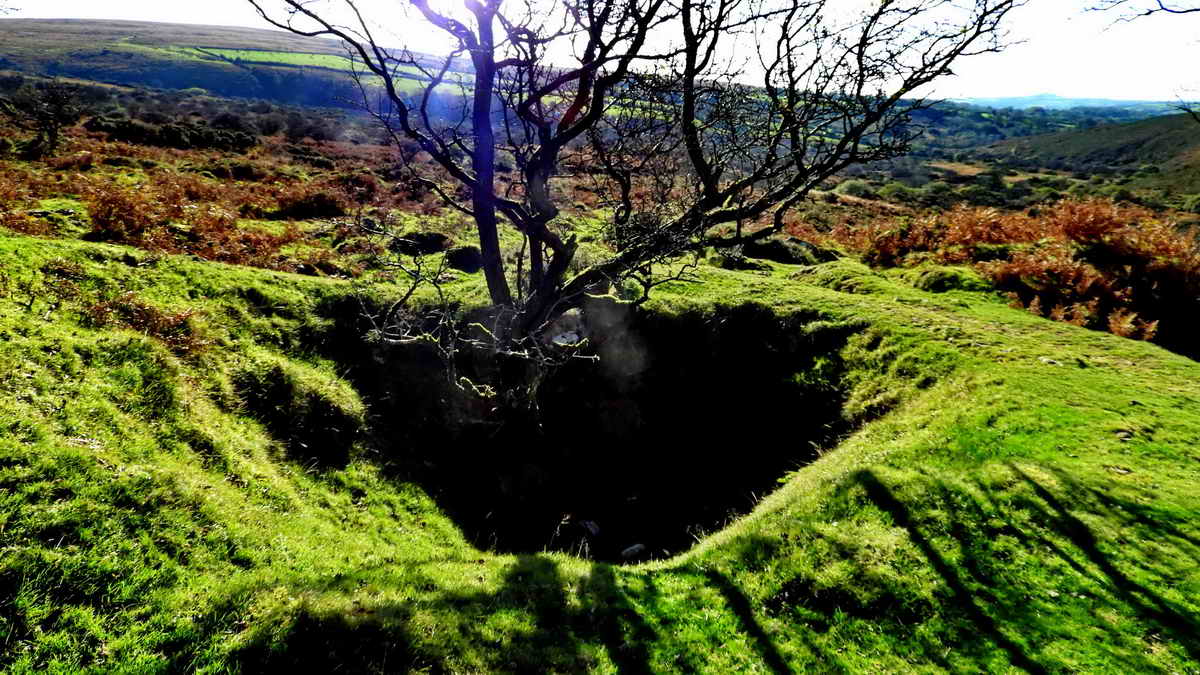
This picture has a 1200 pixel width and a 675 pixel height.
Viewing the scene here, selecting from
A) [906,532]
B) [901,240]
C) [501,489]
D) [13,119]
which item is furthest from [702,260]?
[13,119]

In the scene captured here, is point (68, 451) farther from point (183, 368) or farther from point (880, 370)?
point (880, 370)

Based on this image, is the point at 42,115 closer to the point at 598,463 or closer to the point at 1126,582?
the point at 598,463

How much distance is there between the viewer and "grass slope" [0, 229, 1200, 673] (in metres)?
5.08

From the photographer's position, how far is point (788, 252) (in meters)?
21.2

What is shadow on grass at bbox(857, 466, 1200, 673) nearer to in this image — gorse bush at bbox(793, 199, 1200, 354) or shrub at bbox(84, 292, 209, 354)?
gorse bush at bbox(793, 199, 1200, 354)

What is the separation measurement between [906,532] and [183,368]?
11.6 m

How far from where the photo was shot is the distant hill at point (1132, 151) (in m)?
62.9

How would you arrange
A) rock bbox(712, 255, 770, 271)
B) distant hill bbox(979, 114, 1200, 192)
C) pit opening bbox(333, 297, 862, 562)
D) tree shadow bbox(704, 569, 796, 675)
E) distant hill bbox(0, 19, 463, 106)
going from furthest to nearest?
distant hill bbox(0, 19, 463, 106) → distant hill bbox(979, 114, 1200, 192) → rock bbox(712, 255, 770, 271) → pit opening bbox(333, 297, 862, 562) → tree shadow bbox(704, 569, 796, 675)

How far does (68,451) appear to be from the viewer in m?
6.01

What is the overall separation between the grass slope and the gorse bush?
328 cm

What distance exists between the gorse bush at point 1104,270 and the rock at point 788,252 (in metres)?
4.40

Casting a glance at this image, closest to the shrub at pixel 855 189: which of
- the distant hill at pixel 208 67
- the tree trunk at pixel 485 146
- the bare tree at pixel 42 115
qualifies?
the distant hill at pixel 208 67

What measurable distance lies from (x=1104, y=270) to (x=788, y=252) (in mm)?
9426

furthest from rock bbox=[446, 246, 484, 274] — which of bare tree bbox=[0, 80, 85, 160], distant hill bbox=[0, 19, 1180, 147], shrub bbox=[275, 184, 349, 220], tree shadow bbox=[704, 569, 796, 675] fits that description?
distant hill bbox=[0, 19, 1180, 147]
